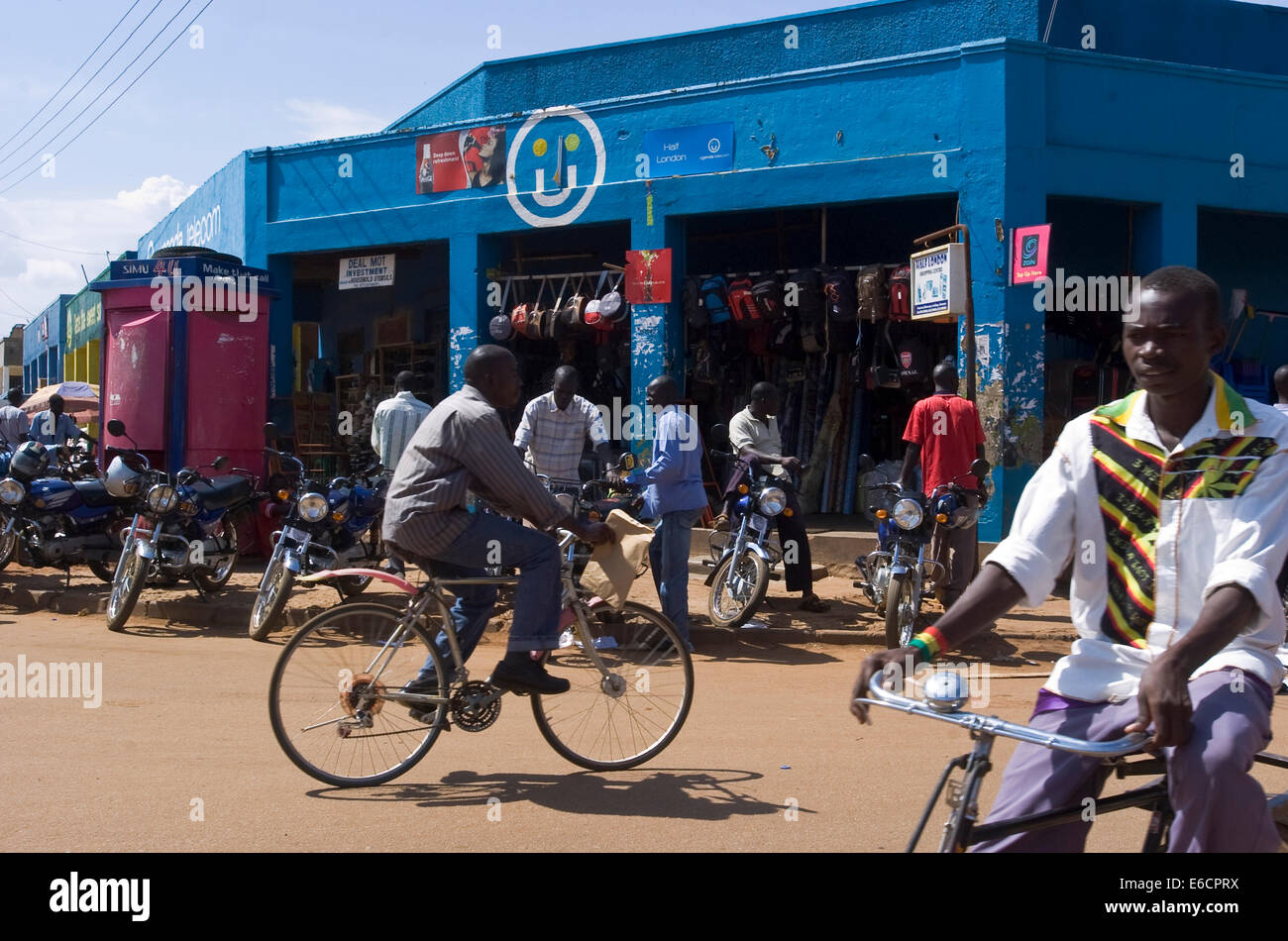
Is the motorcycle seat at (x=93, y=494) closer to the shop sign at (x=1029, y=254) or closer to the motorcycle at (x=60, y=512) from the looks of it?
the motorcycle at (x=60, y=512)

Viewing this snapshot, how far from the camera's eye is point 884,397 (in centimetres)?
1454

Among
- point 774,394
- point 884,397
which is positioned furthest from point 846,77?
point 774,394

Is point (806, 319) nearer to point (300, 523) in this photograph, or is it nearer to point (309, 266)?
point (300, 523)

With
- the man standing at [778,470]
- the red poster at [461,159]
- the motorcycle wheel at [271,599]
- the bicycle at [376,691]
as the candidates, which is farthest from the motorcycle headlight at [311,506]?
the red poster at [461,159]

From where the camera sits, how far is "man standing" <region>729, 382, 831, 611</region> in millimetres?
9617

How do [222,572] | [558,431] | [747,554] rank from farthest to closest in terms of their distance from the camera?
[222,572], [747,554], [558,431]

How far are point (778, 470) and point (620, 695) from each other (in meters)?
4.65

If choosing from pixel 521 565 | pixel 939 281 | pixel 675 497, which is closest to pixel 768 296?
pixel 939 281

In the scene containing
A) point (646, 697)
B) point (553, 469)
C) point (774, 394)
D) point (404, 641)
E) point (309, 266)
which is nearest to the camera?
point (404, 641)

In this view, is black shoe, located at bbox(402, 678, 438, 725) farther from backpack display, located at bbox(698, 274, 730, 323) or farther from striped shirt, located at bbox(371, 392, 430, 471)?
backpack display, located at bbox(698, 274, 730, 323)

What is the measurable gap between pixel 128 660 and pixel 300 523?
1548mm

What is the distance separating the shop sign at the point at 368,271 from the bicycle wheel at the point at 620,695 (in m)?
11.2

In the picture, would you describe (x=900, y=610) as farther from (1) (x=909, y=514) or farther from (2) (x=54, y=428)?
(2) (x=54, y=428)

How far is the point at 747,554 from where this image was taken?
923 cm
